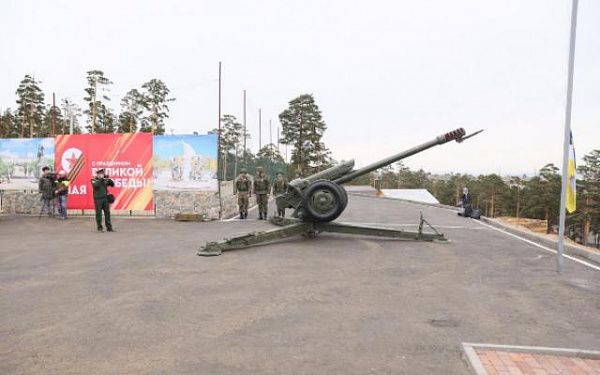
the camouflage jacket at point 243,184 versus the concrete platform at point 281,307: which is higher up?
the camouflage jacket at point 243,184

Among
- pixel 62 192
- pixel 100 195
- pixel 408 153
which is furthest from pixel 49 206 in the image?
pixel 408 153

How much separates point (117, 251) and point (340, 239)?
16.2 ft

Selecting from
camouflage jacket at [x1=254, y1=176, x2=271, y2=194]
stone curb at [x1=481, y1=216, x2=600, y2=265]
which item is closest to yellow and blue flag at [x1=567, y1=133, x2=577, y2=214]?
stone curb at [x1=481, y1=216, x2=600, y2=265]

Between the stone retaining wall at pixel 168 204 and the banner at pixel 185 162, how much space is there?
0.25m

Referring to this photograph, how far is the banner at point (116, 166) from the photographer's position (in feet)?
47.6

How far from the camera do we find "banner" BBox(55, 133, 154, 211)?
47.6 ft

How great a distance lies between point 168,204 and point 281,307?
10.5 meters

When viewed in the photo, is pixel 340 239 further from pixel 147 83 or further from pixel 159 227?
pixel 147 83

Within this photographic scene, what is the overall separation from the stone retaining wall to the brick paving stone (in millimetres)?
11543

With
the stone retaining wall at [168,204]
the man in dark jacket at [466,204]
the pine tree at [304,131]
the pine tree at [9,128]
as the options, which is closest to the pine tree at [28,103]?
the pine tree at [9,128]

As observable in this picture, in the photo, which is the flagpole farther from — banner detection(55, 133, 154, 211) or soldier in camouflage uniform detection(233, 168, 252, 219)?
banner detection(55, 133, 154, 211)

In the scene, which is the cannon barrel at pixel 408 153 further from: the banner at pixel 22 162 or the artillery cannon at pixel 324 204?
the banner at pixel 22 162

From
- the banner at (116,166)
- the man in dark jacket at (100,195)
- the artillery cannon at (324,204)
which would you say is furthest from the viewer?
the banner at (116,166)

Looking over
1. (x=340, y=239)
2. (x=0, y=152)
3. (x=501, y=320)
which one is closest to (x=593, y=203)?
(x=340, y=239)
